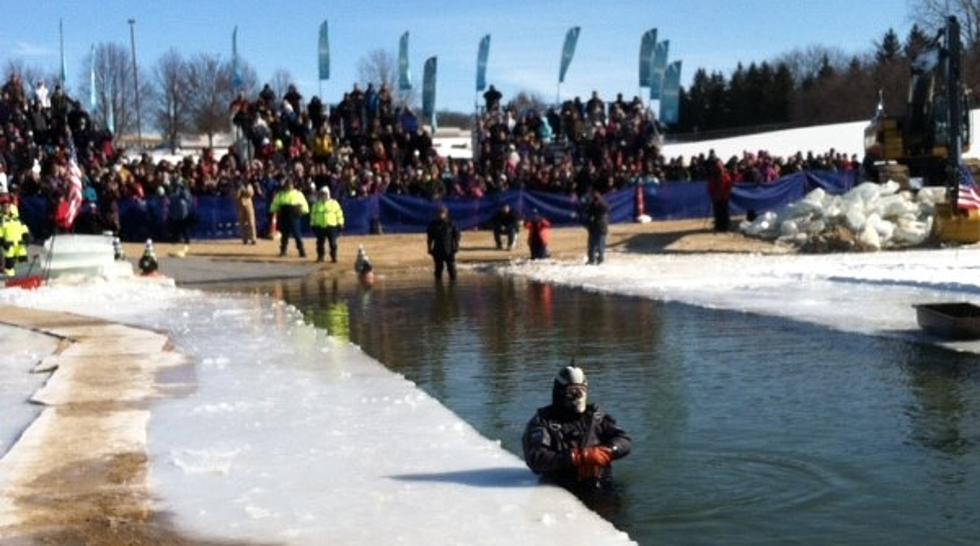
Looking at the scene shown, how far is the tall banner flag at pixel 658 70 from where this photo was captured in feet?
175

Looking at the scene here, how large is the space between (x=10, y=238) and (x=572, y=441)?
21.0 metres

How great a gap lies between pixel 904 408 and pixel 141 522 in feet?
22.0

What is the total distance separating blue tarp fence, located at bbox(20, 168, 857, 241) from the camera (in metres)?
35.3

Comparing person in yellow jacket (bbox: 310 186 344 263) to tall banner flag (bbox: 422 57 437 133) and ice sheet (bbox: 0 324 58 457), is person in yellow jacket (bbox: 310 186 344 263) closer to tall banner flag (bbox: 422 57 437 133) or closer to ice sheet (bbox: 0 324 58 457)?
ice sheet (bbox: 0 324 58 457)

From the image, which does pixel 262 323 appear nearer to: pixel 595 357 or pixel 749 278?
pixel 595 357

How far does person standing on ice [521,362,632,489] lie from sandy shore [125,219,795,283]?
20436mm

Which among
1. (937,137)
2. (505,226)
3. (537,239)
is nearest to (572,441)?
(537,239)

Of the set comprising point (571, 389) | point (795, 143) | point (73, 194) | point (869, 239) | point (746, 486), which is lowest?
point (746, 486)

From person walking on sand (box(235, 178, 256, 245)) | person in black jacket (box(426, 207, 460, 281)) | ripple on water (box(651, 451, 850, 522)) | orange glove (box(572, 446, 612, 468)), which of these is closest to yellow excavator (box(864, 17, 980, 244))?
person in black jacket (box(426, 207, 460, 281))

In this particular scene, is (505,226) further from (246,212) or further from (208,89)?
(208,89)

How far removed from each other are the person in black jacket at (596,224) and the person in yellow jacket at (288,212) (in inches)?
276

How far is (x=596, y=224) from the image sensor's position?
29.0 metres

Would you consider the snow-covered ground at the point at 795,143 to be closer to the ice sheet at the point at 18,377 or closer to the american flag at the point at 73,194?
the american flag at the point at 73,194

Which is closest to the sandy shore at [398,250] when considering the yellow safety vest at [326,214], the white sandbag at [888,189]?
the yellow safety vest at [326,214]
